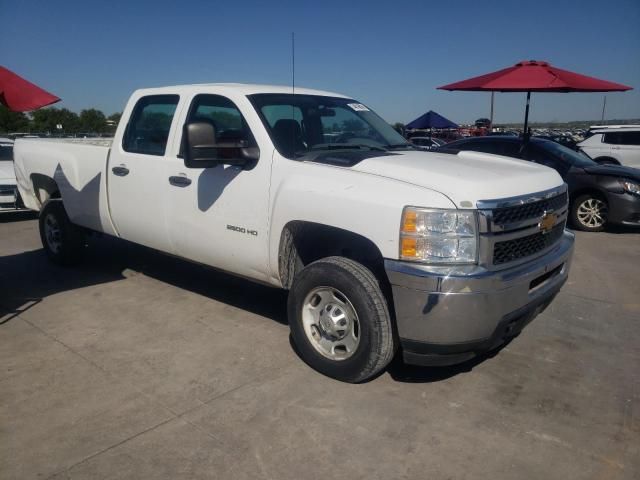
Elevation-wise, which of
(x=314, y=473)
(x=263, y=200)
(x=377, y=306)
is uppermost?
(x=263, y=200)

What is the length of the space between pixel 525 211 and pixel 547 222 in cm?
30

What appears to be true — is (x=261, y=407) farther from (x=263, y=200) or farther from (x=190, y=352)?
(x=263, y=200)

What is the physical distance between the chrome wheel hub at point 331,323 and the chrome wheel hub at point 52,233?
381 cm

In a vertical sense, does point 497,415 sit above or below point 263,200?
below

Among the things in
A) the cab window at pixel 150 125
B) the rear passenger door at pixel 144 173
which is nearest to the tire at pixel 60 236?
the rear passenger door at pixel 144 173

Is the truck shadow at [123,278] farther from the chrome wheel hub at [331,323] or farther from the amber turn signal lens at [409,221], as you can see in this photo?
the amber turn signal lens at [409,221]

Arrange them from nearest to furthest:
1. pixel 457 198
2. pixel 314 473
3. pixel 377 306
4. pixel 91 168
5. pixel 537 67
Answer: pixel 314 473 < pixel 457 198 < pixel 377 306 < pixel 91 168 < pixel 537 67

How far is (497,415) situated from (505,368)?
68 cm

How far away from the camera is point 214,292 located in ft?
17.7

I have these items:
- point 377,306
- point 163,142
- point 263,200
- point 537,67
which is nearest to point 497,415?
point 377,306

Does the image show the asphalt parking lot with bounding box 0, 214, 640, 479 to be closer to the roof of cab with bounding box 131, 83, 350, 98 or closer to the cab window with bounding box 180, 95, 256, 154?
the cab window with bounding box 180, 95, 256, 154

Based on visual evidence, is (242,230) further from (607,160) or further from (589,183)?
(607,160)

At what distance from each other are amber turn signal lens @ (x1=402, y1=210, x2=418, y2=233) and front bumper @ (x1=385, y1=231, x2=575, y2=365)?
0.63 ft

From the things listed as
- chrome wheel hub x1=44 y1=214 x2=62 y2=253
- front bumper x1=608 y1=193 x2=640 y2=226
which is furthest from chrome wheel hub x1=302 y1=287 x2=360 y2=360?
front bumper x1=608 y1=193 x2=640 y2=226
